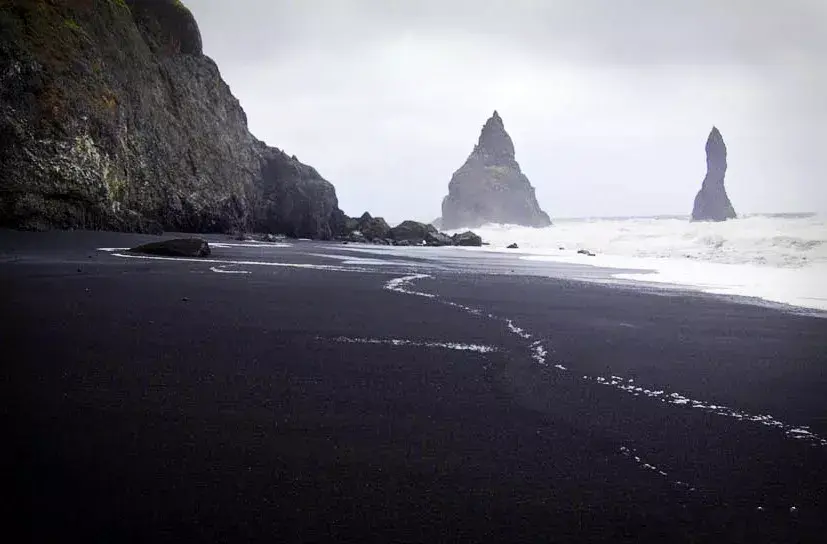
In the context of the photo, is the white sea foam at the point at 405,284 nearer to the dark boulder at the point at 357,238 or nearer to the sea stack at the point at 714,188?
the dark boulder at the point at 357,238

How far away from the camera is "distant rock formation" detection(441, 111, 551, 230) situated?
131 m

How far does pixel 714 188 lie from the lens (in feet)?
364

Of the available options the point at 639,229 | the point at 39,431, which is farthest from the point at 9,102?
the point at 639,229

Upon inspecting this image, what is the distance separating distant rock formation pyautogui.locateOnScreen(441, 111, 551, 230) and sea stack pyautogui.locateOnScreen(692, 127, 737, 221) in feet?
122

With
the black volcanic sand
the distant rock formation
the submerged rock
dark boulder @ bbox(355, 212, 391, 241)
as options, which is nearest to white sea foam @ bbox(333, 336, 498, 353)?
the black volcanic sand

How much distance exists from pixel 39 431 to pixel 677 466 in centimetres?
327

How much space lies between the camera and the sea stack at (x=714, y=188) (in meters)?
111

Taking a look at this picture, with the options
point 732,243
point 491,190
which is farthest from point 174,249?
point 491,190

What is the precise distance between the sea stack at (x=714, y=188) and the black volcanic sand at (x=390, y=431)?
118840 mm

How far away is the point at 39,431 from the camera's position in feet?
9.21

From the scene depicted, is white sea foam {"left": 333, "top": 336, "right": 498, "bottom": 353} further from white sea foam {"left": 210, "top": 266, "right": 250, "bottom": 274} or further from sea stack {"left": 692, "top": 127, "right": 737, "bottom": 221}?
sea stack {"left": 692, "top": 127, "right": 737, "bottom": 221}

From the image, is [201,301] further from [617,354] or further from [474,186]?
[474,186]

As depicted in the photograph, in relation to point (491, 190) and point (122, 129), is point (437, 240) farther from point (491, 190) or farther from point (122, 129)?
point (491, 190)

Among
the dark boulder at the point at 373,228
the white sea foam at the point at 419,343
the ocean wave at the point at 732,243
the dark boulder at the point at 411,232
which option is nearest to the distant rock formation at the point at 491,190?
the dark boulder at the point at 373,228
